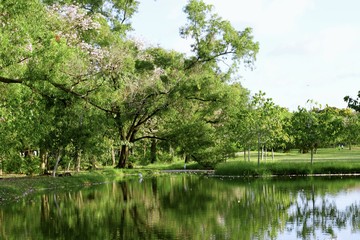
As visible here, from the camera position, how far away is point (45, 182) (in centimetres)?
3278

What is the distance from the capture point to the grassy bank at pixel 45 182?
27469mm

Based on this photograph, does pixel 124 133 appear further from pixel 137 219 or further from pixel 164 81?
pixel 137 219

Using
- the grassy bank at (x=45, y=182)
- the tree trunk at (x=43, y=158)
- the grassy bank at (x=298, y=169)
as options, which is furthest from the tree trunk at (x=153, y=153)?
the grassy bank at (x=298, y=169)

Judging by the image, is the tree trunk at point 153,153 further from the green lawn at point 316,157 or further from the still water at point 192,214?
the still water at point 192,214

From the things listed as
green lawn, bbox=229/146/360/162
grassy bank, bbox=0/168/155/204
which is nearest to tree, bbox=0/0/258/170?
grassy bank, bbox=0/168/155/204

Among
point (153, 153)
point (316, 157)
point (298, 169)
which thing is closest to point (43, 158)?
point (298, 169)

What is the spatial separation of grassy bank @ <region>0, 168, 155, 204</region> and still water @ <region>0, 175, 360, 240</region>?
4.54 ft

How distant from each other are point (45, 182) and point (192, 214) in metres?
16.4

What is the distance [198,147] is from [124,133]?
25.3ft

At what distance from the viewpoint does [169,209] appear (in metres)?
21.0

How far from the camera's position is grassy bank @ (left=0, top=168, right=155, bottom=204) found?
2747 centimetres

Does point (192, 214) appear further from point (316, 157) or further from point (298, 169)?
point (316, 157)

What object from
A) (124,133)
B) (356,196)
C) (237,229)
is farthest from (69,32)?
(237,229)

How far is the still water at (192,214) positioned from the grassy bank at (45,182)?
1385 millimetres
